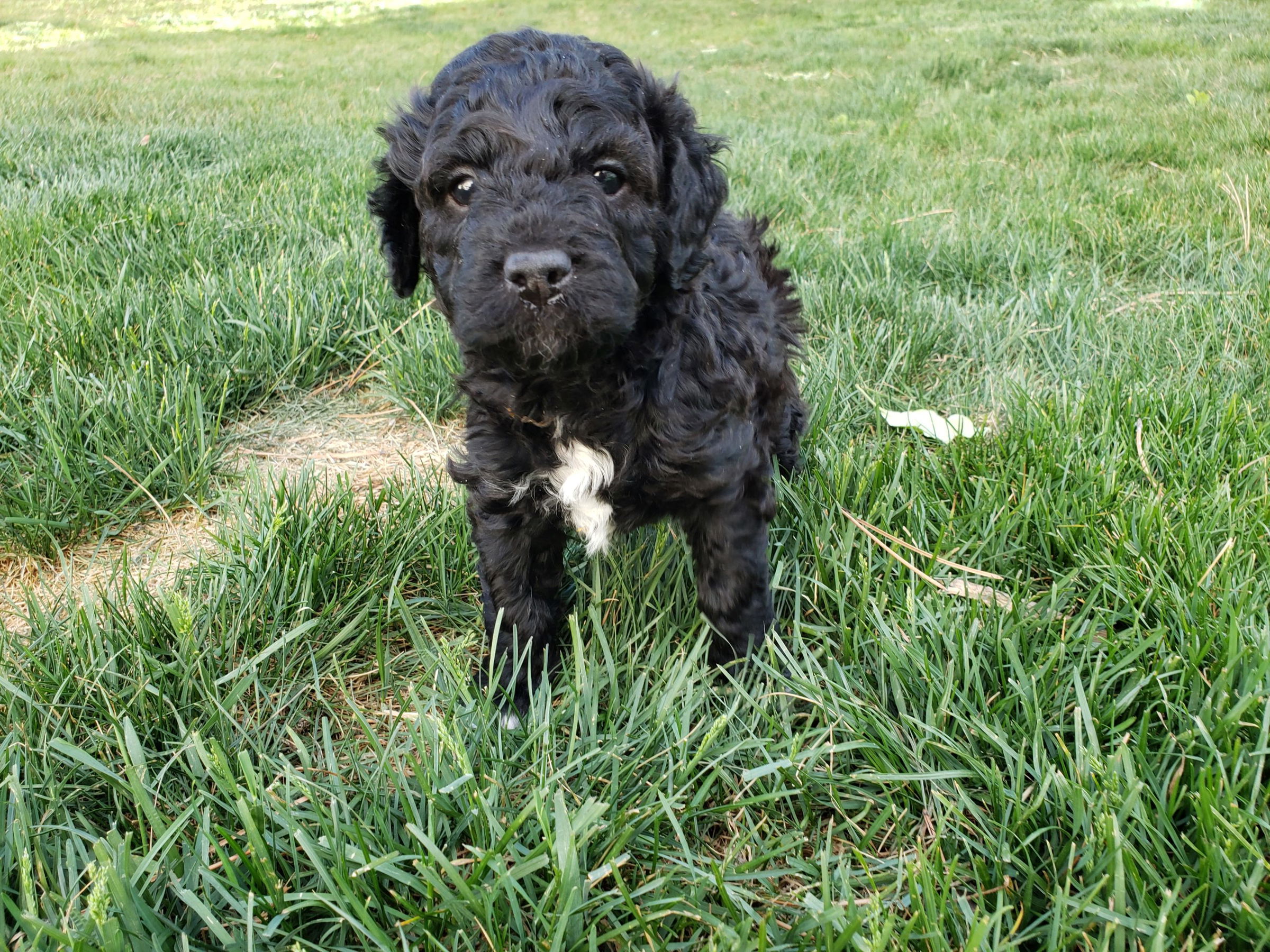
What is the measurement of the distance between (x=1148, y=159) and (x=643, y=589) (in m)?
4.94

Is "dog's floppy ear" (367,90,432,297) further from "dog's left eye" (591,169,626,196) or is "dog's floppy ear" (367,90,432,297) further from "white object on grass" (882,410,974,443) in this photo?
"white object on grass" (882,410,974,443)

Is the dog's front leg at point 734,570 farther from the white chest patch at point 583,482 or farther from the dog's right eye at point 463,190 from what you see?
the dog's right eye at point 463,190

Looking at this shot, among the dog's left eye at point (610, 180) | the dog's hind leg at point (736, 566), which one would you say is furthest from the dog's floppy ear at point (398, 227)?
the dog's hind leg at point (736, 566)

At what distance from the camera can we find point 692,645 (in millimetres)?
2135

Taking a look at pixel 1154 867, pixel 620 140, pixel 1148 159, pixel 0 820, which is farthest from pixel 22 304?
pixel 1148 159

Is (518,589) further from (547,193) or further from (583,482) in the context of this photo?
(547,193)

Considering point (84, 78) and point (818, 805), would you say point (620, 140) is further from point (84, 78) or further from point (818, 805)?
point (84, 78)

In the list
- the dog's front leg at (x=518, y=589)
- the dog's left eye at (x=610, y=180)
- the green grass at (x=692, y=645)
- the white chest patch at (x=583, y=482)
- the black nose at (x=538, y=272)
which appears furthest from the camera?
the dog's front leg at (x=518, y=589)

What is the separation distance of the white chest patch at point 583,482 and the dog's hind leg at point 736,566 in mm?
219

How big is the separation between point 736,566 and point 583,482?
0.40 meters

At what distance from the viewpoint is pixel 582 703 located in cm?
182

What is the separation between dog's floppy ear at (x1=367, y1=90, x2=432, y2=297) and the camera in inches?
79.7

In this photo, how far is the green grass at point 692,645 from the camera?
4.57 ft

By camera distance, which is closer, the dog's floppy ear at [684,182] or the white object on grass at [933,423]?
the dog's floppy ear at [684,182]
